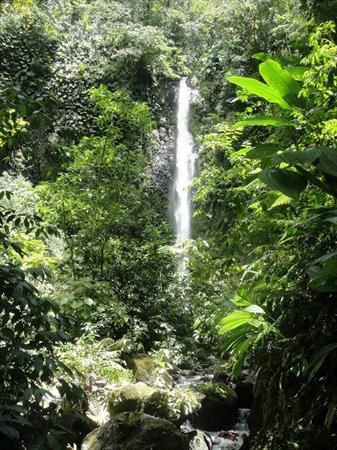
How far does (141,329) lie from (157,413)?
60.8 inches

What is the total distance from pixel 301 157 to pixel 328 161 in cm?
10

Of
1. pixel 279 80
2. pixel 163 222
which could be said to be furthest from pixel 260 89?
pixel 163 222

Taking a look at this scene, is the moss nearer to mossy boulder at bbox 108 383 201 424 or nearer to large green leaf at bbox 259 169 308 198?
mossy boulder at bbox 108 383 201 424

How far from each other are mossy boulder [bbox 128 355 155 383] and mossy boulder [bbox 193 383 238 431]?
72 centimetres

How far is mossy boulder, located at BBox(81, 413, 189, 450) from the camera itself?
3234mm

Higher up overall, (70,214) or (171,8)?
(171,8)

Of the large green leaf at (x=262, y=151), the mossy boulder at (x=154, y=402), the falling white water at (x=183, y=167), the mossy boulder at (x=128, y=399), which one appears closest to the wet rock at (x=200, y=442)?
the mossy boulder at (x=154, y=402)

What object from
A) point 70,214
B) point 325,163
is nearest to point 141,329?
point 70,214

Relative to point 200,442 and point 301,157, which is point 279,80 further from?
point 200,442

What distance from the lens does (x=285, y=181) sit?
157cm

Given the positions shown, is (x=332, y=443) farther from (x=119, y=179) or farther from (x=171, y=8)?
(x=171, y=8)

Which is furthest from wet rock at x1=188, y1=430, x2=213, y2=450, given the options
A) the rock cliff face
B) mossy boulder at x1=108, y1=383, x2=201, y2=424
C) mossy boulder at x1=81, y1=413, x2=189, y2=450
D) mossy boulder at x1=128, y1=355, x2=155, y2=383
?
the rock cliff face

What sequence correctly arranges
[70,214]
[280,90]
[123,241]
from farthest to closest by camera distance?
[123,241] → [70,214] → [280,90]

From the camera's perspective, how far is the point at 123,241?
632 cm
